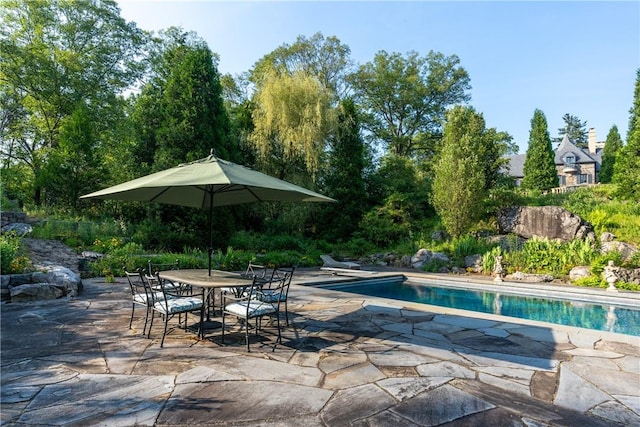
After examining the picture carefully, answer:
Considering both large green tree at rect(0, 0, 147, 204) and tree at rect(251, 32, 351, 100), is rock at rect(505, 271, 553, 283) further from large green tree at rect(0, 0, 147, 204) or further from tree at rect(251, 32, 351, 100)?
large green tree at rect(0, 0, 147, 204)

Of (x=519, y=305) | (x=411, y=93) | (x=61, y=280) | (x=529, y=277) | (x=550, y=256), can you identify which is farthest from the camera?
(x=411, y=93)

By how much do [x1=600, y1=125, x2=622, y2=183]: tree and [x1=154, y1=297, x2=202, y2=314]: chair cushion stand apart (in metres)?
31.0

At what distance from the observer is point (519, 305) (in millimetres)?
7707

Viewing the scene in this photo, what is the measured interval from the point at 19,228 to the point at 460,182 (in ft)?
43.4

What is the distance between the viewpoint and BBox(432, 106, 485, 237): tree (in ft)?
41.4

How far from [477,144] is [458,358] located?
11.9 metres

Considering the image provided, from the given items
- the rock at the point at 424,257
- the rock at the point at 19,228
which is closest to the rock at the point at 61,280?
the rock at the point at 19,228

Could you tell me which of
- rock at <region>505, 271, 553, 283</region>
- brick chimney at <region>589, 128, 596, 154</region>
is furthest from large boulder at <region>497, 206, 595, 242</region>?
brick chimney at <region>589, 128, 596, 154</region>

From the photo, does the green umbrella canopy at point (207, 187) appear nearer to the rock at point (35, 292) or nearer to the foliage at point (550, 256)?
the rock at point (35, 292)

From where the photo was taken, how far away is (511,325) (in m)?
4.80

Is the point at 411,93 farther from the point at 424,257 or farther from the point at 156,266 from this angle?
the point at 156,266

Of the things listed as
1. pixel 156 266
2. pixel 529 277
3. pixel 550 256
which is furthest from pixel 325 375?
pixel 550 256

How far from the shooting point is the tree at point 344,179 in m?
16.0

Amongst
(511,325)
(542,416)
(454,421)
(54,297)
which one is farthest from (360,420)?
(54,297)
